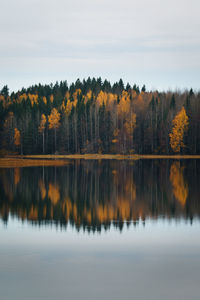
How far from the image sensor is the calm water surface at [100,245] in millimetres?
11195

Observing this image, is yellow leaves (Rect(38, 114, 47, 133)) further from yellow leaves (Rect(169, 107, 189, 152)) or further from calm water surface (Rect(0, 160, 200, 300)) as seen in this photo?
calm water surface (Rect(0, 160, 200, 300))

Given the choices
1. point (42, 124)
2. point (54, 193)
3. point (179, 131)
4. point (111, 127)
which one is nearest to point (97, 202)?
point (54, 193)

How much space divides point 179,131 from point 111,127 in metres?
22.3

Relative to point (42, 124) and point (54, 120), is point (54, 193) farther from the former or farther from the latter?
point (54, 120)

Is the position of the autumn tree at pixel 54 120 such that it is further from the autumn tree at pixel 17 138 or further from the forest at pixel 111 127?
the autumn tree at pixel 17 138

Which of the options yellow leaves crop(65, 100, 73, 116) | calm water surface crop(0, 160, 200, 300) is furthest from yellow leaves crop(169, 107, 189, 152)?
calm water surface crop(0, 160, 200, 300)

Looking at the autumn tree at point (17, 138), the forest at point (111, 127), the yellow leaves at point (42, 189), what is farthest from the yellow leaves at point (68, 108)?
the yellow leaves at point (42, 189)

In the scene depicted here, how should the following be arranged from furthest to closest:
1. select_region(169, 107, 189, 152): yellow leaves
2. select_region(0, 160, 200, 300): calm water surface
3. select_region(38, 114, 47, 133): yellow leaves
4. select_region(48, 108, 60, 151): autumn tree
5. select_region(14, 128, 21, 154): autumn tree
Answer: select_region(48, 108, 60, 151): autumn tree, select_region(38, 114, 47, 133): yellow leaves, select_region(14, 128, 21, 154): autumn tree, select_region(169, 107, 189, 152): yellow leaves, select_region(0, 160, 200, 300): calm water surface

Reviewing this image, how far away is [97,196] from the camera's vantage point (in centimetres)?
2869

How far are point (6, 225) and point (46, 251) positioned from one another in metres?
5.16

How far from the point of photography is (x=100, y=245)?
51.7 ft

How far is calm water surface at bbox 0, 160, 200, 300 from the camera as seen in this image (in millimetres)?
11195

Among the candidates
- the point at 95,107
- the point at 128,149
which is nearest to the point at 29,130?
the point at 95,107

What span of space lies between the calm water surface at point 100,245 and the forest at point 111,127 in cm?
7737
